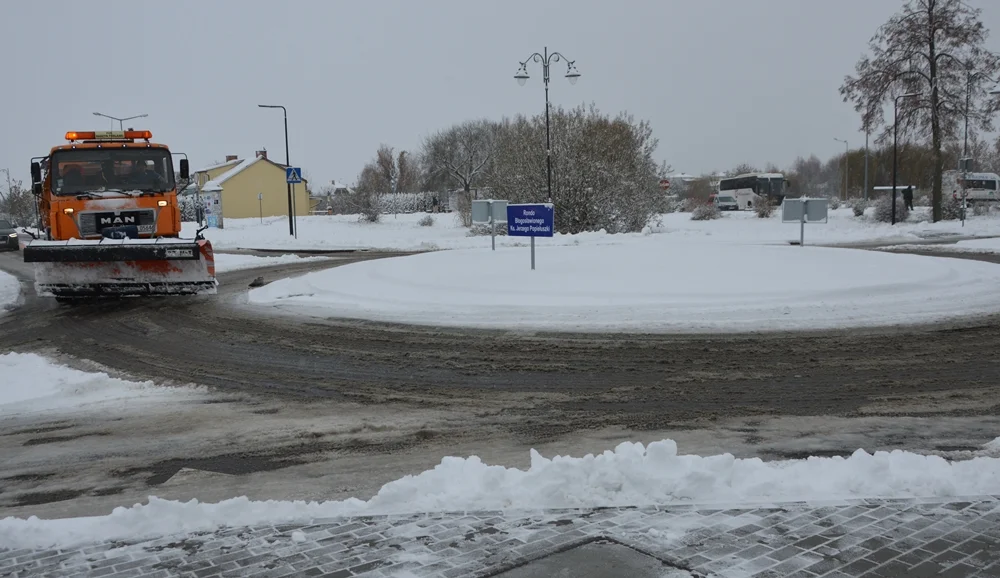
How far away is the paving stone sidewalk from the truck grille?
11.6 m

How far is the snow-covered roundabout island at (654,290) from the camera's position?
11758 mm

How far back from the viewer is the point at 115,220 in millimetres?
14516

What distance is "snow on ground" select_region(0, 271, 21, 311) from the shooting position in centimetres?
1574

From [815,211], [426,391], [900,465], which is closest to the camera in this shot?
[900,465]

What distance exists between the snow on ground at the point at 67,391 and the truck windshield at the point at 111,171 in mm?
6657

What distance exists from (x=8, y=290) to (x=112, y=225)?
560 centimetres

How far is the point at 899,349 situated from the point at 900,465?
4.88 metres

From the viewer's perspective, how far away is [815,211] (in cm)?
1909

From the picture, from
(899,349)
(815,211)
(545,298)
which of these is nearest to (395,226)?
(815,211)

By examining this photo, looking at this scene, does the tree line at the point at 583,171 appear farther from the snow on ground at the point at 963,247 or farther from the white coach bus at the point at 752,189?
the white coach bus at the point at 752,189

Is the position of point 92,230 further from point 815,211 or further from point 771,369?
point 815,211

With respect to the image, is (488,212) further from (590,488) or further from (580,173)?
(590,488)

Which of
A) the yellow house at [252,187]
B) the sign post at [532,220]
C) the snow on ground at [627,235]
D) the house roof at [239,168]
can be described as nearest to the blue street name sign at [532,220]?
the sign post at [532,220]

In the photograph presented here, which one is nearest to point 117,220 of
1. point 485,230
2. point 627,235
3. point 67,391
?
point 67,391
